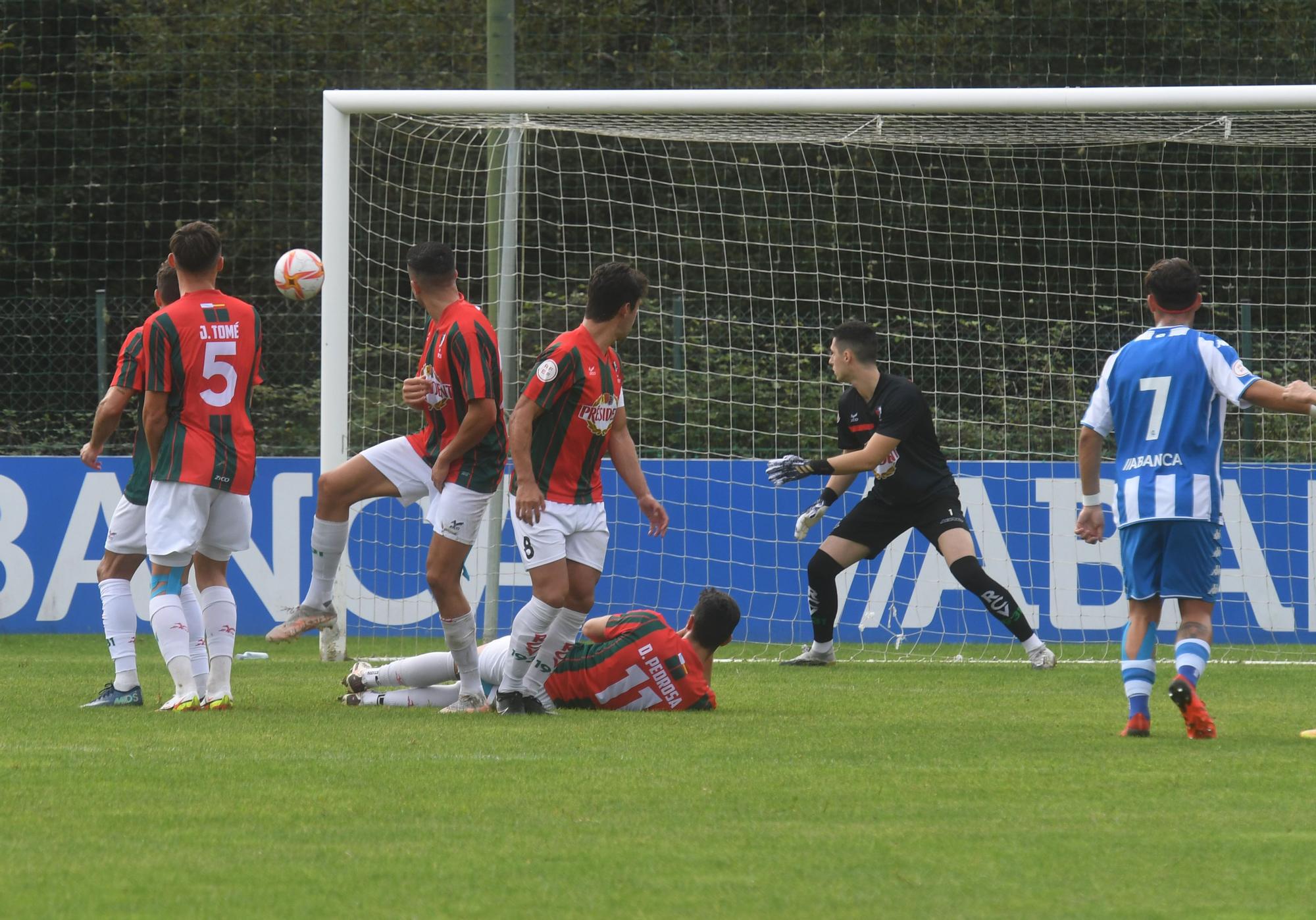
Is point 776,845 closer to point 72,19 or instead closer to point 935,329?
point 935,329

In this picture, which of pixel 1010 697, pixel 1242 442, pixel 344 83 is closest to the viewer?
pixel 1010 697

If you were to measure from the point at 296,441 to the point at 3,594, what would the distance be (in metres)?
3.17

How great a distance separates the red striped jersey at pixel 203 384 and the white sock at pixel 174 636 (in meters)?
0.55

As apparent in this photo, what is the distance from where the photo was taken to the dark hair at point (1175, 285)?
6.54m

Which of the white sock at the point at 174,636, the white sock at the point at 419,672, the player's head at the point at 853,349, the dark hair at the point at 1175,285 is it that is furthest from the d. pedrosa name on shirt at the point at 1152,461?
the white sock at the point at 174,636

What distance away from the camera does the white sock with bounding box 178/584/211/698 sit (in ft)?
24.5

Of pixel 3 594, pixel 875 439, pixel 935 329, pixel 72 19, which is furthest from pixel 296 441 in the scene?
pixel 72 19

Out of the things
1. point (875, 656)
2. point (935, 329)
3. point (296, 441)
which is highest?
point (935, 329)

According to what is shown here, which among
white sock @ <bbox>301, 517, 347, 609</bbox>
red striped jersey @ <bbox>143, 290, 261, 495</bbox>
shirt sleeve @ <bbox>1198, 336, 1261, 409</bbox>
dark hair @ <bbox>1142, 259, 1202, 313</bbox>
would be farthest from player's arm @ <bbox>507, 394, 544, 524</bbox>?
shirt sleeve @ <bbox>1198, 336, 1261, 409</bbox>

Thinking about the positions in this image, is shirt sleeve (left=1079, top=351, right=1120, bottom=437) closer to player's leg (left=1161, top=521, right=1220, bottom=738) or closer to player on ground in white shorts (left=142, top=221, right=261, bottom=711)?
player's leg (left=1161, top=521, right=1220, bottom=738)

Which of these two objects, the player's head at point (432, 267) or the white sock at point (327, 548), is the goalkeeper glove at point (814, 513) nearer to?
the white sock at point (327, 548)

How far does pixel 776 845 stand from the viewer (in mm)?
4301

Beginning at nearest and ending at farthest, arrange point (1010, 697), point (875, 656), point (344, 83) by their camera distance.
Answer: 1. point (1010, 697)
2. point (875, 656)
3. point (344, 83)

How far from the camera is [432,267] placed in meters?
7.36
